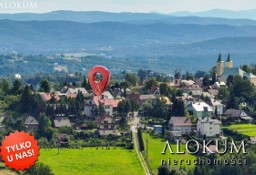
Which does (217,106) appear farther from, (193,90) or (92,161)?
(92,161)

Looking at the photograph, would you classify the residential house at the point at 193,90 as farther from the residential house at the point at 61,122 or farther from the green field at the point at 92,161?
the green field at the point at 92,161

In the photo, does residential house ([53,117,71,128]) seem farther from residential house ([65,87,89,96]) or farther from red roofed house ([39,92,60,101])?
residential house ([65,87,89,96])

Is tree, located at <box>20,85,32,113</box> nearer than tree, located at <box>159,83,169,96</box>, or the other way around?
tree, located at <box>20,85,32,113</box>

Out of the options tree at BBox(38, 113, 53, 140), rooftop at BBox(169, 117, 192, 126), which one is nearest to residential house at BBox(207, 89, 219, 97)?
rooftop at BBox(169, 117, 192, 126)

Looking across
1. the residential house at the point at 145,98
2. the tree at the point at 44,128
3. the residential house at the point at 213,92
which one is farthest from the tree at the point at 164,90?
the tree at the point at 44,128

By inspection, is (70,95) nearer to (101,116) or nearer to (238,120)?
(101,116)
